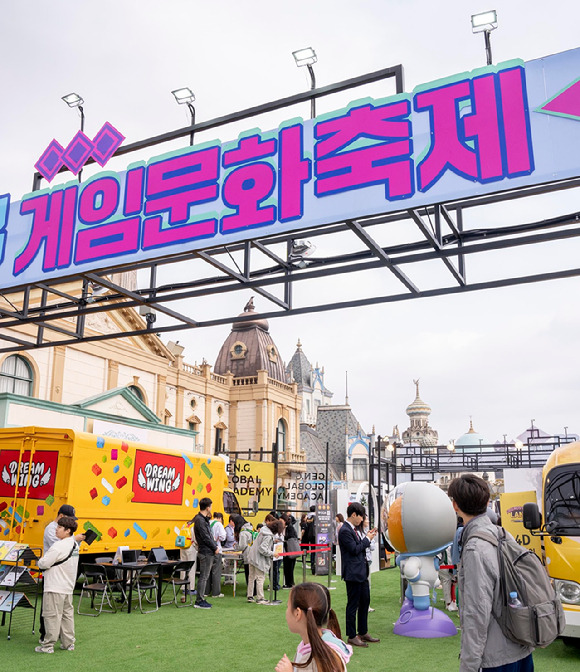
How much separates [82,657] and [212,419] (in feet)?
107

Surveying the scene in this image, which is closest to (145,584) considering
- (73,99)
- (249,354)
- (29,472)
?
(29,472)

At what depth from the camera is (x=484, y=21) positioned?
7145 millimetres

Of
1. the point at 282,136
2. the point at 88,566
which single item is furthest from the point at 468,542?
the point at 88,566

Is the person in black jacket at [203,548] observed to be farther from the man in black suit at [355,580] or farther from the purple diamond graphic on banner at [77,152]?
the purple diamond graphic on banner at [77,152]

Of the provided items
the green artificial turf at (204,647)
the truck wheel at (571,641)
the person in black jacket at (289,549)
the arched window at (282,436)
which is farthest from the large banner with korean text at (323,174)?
the arched window at (282,436)

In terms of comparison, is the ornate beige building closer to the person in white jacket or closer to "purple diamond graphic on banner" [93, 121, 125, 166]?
"purple diamond graphic on banner" [93, 121, 125, 166]

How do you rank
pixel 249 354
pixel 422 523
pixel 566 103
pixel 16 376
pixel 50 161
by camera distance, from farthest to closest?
pixel 249 354, pixel 16 376, pixel 50 161, pixel 422 523, pixel 566 103

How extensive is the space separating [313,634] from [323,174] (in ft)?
17.5

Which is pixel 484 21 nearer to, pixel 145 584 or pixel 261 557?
pixel 261 557

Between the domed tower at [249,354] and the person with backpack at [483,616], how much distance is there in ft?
144

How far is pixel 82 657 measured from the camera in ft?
26.3

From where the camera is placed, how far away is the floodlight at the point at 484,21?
7.11m

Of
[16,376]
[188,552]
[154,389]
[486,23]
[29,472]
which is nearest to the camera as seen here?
[486,23]

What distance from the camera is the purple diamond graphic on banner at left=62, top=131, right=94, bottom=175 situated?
979cm
